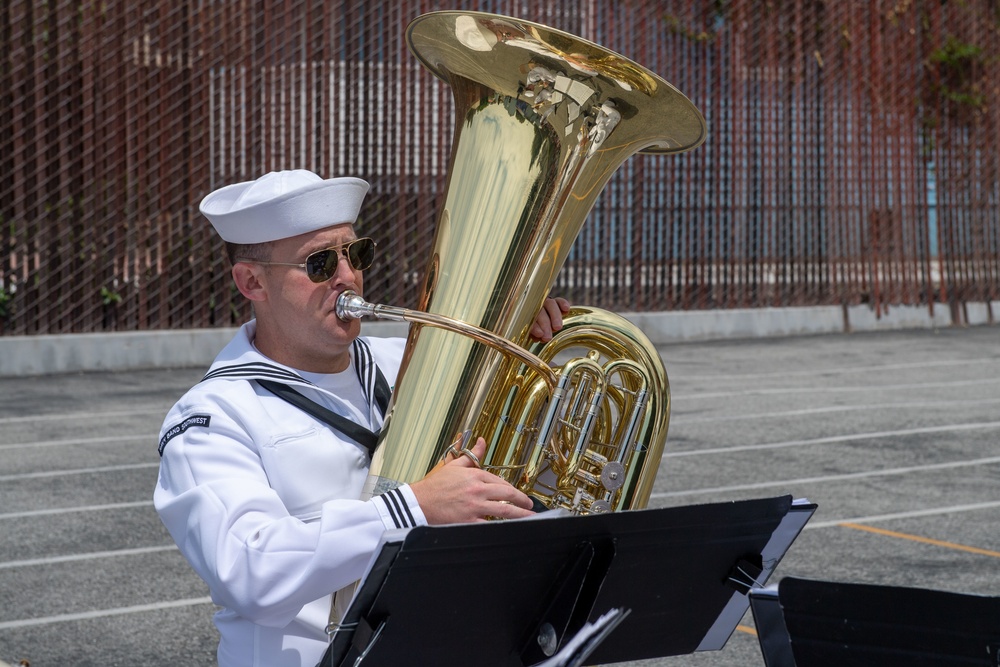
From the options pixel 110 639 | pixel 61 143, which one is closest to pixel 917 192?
pixel 61 143

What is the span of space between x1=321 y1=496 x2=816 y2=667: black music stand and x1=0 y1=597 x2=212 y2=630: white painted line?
2453 millimetres

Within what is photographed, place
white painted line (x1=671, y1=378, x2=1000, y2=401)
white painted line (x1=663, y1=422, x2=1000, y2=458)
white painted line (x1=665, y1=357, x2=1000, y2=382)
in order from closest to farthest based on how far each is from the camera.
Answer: white painted line (x1=663, y1=422, x2=1000, y2=458) → white painted line (x1=671, y1=378, x2=1000, y2=401) → white painted line (x1=665, y1=357, x2=1000, y2=382)

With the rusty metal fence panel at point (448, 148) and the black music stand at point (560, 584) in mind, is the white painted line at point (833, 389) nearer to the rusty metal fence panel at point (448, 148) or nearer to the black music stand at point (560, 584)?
the rusty metal fence panel at point (448, 148)

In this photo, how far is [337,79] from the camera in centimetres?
1078

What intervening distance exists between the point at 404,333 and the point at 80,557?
600 cm

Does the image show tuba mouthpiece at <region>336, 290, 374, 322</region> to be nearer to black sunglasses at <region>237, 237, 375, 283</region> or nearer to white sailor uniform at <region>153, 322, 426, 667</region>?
black sunglasses at <region>237, 237, 375, 283</region>

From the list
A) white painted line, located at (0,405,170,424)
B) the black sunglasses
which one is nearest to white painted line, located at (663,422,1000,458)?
white painted line, located at (0,405,170,424)

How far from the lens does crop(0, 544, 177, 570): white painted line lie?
15.5 feet

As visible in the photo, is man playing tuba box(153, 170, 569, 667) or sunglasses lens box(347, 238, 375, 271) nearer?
man playing tuba box(153, 170, 569, 667)

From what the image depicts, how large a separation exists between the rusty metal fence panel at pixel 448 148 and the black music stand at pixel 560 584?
830 centimetres

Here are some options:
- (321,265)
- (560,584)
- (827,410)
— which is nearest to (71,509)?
(321,265)

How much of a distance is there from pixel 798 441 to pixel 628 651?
A: 502 centimetres

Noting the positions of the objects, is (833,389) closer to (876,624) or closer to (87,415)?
(87,415)

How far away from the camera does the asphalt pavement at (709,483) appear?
4164 mm
